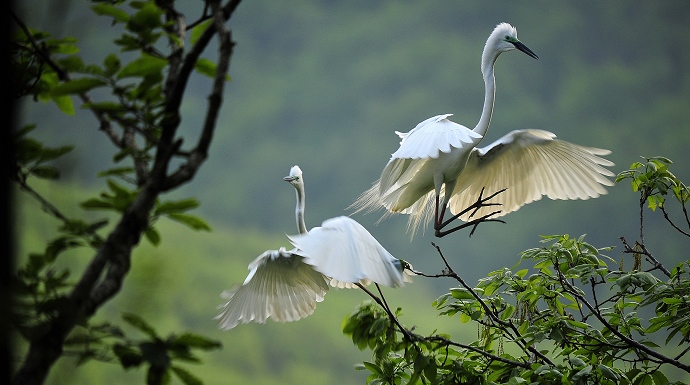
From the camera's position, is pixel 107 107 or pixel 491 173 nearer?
pixel 107 107

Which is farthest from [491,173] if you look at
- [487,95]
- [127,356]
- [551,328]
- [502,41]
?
[127,356]

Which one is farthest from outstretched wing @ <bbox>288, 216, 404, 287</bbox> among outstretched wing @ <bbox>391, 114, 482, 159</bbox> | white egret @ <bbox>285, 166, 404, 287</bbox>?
outstretched wing @ <bbox>391, 114, 482, 159</bbox>

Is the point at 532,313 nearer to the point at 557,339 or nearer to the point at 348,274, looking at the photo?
the point at 557,339

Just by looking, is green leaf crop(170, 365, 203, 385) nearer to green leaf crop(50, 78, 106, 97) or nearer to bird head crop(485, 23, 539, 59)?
green leaf crop(50, 78, 106, 97)

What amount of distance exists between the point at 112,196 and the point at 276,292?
179 cm

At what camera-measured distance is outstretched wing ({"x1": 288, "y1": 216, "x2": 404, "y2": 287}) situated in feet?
4.80

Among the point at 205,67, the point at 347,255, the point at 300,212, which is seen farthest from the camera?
the point at 300,212

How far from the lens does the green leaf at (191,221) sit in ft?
1.65

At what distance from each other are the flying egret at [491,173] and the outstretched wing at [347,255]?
50cm

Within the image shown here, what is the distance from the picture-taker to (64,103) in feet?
1.73

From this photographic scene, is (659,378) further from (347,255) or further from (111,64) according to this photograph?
(111,64)

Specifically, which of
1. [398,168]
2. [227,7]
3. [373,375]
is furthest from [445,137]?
[227,7]

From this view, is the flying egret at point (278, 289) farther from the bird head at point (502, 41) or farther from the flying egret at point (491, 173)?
the bird head at point (502, 41)

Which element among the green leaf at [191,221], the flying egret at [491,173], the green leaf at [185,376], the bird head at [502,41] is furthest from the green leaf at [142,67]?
the bird head at [502,41]
